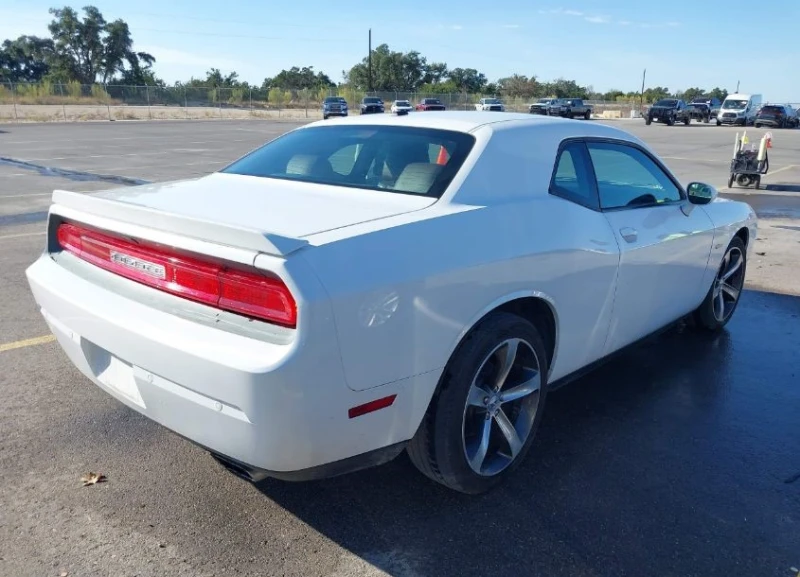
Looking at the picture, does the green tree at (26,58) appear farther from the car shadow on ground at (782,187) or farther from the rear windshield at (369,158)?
the rear windshield at (369,158)

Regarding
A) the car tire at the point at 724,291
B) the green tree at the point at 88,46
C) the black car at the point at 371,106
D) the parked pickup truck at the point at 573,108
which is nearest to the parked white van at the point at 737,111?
the parked pickup truck at the point at 573,108

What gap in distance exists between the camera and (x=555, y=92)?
3684 inches

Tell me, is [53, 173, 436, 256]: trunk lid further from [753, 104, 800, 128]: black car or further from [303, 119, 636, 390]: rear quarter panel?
[753, 104, 800, 128]: black car

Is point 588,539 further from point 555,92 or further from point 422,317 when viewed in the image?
point 555,92

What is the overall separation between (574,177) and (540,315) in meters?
0.80

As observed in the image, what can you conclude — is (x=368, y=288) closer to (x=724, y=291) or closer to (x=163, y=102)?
(x=724, y=291)

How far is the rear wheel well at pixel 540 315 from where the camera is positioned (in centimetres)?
318

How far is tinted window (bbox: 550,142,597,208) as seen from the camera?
349 cm

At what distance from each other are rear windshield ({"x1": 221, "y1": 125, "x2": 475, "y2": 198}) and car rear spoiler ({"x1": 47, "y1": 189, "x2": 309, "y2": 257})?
979 mm

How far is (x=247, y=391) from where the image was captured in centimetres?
A: 225

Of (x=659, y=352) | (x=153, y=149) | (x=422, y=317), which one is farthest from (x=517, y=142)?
(x=153, y=149)

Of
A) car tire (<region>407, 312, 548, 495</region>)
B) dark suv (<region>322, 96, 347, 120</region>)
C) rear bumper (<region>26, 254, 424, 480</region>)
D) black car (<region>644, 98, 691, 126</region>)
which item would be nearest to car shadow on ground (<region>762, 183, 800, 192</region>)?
car tire (<region>407, 312, 548, 495</region>)

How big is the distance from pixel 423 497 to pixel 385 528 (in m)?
0.29

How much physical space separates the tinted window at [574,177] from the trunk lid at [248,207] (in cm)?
85
